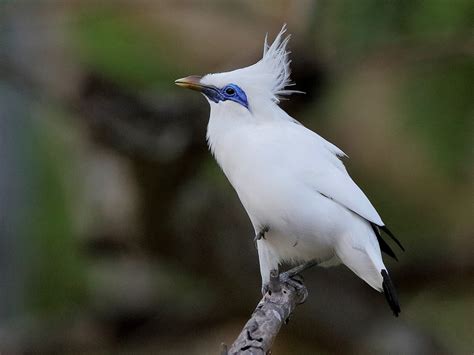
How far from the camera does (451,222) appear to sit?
2.89 metres

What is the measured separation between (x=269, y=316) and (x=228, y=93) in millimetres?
466

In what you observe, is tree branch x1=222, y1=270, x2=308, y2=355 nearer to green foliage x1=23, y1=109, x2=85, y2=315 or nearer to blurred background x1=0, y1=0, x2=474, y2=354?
blurred background x1=0, y1=0, x2=474, y2=354

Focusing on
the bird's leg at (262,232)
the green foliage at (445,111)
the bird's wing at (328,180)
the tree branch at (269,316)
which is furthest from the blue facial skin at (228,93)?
the green foliage at (445,111)

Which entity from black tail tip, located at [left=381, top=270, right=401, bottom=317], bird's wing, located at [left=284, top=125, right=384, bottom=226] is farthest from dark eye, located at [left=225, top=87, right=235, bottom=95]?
black tail tip, located at [left=381, top=270, right=401, bottom=317]

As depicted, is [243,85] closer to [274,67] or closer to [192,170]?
[274,67]

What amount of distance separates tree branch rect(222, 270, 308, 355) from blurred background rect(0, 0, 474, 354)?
922 millimetres

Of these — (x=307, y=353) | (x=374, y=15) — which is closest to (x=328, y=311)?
(x=307, y=353)

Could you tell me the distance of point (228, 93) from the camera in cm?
182

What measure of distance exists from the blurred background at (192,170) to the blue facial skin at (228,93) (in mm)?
791

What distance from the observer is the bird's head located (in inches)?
71.4

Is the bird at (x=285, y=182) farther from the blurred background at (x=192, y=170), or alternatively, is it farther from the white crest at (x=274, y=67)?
the blurred background at (x=192, y=170)

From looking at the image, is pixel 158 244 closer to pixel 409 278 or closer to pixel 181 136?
pixel 181 136

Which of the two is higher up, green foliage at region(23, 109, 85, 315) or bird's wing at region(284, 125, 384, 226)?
bird's wing at region(284, 125, 384, 226)

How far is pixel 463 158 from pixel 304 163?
1.09 meters
